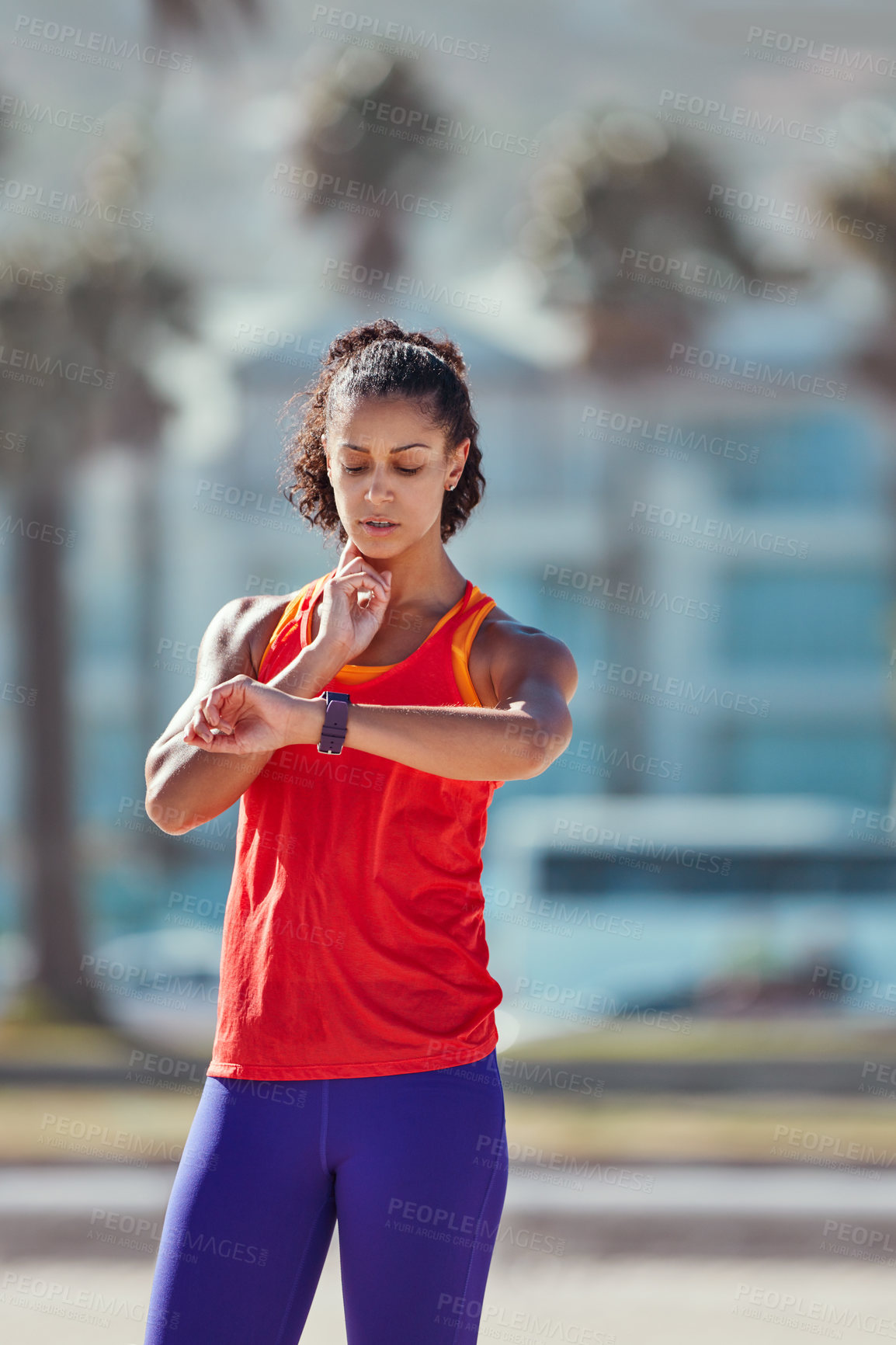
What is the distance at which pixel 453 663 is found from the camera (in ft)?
5.88

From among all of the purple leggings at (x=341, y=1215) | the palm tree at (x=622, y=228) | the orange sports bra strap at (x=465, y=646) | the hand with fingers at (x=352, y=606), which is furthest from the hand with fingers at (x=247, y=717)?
the palm tree at (x=622, y=228)

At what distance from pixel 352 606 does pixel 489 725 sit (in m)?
0.26

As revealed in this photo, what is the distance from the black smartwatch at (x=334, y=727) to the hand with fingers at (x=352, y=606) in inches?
4.9

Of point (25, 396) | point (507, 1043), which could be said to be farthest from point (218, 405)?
point (507, 1043)

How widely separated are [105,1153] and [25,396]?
7.61 meters

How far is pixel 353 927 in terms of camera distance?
65.7 inches

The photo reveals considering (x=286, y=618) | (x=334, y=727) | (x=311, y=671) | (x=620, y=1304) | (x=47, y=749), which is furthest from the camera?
(x=47, y=749)

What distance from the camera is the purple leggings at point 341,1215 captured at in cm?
163

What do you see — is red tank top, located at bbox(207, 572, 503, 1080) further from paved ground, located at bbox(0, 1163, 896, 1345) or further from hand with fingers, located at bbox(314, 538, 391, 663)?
paved ground, located at bbox(0, 1163, 896, 1345)

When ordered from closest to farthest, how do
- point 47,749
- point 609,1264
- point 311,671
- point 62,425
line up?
point 311,671
point 609,1264
point 62,425
point 47,749

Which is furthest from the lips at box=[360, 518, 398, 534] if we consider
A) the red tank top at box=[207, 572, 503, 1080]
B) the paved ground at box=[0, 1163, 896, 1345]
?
the paved ground at box=[0, 1163, 896, 1345]

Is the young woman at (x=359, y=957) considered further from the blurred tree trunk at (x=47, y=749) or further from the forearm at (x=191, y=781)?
the blurred tree trunk at (x=47, y=749)

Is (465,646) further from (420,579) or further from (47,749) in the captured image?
(47,749)

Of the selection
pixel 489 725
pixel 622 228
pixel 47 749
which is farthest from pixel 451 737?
pixel 622 228
